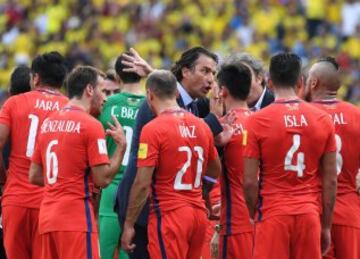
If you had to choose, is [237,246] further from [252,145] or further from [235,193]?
[252,145]

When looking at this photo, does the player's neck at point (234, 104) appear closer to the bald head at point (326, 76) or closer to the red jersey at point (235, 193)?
the red jersey at point (235, 193)

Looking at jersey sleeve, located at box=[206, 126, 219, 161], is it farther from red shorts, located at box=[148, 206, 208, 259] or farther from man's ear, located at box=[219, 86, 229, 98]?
man's ear, located at box=[219, 86, 229, 98]

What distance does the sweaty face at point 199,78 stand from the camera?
1221 cm

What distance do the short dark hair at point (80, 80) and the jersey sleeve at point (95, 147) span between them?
40cm

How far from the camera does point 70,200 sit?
451 inches

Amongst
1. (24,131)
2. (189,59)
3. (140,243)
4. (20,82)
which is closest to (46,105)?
(24,131)

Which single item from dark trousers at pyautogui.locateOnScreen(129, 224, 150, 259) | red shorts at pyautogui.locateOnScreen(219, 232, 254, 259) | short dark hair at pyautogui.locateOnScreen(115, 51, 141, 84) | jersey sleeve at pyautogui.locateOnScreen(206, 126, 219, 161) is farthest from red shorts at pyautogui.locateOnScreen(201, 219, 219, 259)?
jersey sleeve at pyautogui.locateOnScreen(206, 126, 219, 161)

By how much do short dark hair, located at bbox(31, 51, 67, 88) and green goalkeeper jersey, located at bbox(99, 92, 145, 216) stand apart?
28.2 inches

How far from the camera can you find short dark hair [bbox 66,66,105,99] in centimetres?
1167

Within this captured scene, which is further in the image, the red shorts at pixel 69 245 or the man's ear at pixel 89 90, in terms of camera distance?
the man's ear at pixel 89 90

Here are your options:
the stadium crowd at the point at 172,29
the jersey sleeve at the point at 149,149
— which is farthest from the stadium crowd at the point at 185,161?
the stadium crowd at the point at 172,29

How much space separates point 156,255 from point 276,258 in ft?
3.28

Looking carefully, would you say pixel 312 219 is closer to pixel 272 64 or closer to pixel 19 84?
pixel 272 64

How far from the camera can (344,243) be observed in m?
11.8
